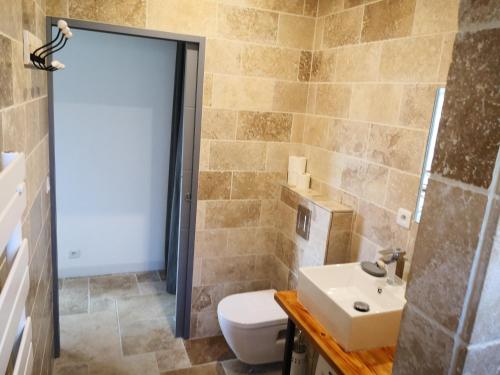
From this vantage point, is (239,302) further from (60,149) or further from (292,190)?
(60,149)

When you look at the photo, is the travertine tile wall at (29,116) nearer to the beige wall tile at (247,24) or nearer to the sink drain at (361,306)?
the beige wall tile at (247,24)

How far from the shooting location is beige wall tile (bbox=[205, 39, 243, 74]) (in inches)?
93.7

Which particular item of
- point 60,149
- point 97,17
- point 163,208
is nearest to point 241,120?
point 97,17

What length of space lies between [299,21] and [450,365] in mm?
2353

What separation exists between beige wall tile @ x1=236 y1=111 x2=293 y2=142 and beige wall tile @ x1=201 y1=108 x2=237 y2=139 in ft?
0.16

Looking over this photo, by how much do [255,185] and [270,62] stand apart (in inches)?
33.5

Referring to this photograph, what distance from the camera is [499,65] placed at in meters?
0.55

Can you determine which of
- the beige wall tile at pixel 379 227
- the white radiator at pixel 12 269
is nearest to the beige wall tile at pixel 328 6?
the beige wall tile at pixel 379 227

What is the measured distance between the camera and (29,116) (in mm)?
1473

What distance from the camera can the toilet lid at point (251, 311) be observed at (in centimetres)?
231

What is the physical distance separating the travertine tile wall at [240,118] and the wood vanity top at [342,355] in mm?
1086

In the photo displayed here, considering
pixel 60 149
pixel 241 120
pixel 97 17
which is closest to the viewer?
pixel 97 17

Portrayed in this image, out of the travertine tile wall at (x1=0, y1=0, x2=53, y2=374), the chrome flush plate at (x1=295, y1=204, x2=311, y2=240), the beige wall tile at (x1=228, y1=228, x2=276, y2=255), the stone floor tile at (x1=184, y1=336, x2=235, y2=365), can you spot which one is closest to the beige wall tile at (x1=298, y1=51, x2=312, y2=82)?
the chrome flush plate at (x1=295, y1=204, x2=311, y2=240)

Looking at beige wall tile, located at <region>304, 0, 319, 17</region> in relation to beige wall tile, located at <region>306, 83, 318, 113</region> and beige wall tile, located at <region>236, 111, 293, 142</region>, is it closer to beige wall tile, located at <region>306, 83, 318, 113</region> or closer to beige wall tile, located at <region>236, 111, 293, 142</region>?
beige wall tile, located at <region>306, 83, 318, 113</region>
